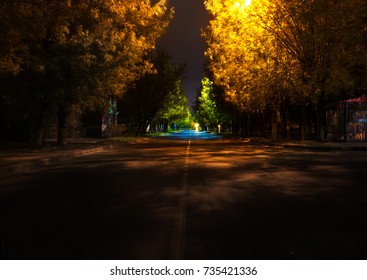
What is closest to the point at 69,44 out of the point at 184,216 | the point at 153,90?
the point at 184,216

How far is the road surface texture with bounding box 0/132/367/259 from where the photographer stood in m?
6.16

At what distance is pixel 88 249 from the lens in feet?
20.3

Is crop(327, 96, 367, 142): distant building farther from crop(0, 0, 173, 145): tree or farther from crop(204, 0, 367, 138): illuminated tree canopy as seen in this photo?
crop(0, 0, 173, 145): tree

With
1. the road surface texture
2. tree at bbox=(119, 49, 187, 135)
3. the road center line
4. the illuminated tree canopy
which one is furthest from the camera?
tree at bbox=(119, 49, 187, 135)

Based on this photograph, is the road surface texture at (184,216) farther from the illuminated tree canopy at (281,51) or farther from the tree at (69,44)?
the illuminated tree canopy at (281,51)

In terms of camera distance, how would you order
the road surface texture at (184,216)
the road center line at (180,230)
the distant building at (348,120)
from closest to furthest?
the road center line at (180,230) → the road surface texture at (184,216) → the distant building at (348,120)

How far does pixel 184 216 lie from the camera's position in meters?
8.38

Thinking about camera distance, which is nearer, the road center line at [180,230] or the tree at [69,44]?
the road center line at [180,230]

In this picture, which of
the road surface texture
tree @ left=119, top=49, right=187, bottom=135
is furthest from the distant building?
tree @ left=119, top=49, right=187, bottom=135

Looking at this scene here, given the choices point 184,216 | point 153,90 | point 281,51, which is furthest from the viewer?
point 153,90

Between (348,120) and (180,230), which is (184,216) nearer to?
(180,230)

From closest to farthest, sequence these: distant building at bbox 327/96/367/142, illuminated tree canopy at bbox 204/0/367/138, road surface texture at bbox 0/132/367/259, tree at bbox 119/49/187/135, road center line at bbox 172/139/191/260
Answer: road center line at bbox 172/139/191/260, road surface texture at bbox 0/132/367/259, illuminated tree canopy at bbox 204/0/367/138, distant building at bbox 327/96/367/142, tree at bbox 119/49/187/135

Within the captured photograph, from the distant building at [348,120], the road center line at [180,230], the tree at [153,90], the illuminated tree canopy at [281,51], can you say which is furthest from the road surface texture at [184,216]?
the tree at [153,90]

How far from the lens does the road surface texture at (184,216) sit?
6.16 meters
